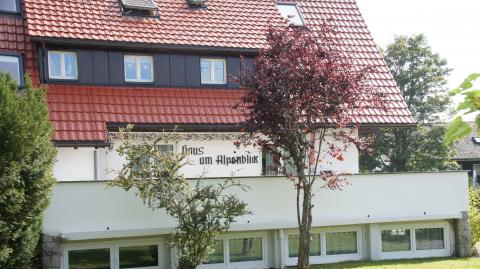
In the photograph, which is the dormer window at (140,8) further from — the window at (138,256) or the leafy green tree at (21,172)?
the window at (138,256)

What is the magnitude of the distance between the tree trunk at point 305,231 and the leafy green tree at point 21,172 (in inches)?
222

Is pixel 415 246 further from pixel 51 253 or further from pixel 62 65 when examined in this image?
pixel 62 65

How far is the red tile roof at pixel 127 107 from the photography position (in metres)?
15.9

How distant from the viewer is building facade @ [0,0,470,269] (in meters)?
14.7

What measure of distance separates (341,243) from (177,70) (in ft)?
21.4

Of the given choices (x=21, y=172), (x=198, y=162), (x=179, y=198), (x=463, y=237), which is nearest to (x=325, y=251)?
(x=463, y=237)

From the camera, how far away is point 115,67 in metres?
17.3

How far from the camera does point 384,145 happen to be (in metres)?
46.3

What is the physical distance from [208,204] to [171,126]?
4094 mm

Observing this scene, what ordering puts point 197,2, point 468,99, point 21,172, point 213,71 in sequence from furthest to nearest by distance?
point 197,2 → point 213,71 → point 21,172 → point 468,99

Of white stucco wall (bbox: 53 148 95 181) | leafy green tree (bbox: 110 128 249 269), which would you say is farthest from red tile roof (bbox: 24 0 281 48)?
leafy green tree (bbox: 110 128 249 269)

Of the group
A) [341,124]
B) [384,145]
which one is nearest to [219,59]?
[341,124]

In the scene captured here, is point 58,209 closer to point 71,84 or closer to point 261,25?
point 71,84

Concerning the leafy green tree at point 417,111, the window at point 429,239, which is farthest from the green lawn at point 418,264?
the leafy green tree at point 417,111
